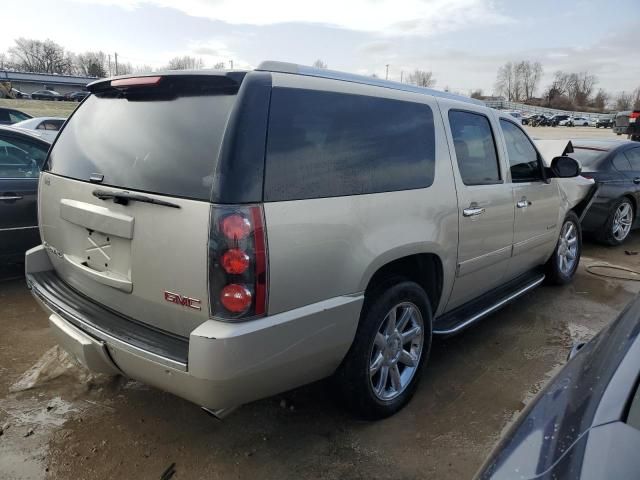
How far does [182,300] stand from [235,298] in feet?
0.90

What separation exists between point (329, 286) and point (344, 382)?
63 centimetres

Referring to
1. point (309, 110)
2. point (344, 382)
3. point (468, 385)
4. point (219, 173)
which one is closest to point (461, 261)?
point (468, 385)

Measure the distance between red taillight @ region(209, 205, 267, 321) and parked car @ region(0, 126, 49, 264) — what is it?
350 cm

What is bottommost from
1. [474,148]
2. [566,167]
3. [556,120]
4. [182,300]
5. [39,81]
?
[182,300]

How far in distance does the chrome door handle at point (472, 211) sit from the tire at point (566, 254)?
204cm

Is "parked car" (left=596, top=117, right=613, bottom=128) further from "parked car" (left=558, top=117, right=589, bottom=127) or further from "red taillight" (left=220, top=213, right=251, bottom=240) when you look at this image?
"red taillight" (left=220, top=213, right=251, bottom=240)

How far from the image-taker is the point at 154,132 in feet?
7.74

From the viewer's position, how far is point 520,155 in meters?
4.18

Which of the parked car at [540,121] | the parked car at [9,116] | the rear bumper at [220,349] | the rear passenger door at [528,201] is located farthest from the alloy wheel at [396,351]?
the parked car at [540,121]

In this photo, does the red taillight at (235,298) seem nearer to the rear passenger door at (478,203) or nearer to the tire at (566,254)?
the rear passenger door at (478,203)

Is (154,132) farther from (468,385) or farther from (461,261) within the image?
(468,385)

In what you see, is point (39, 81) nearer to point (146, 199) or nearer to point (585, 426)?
point (146, 199)

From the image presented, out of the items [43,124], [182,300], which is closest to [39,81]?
[43,124]

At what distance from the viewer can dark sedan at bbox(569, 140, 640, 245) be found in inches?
274
